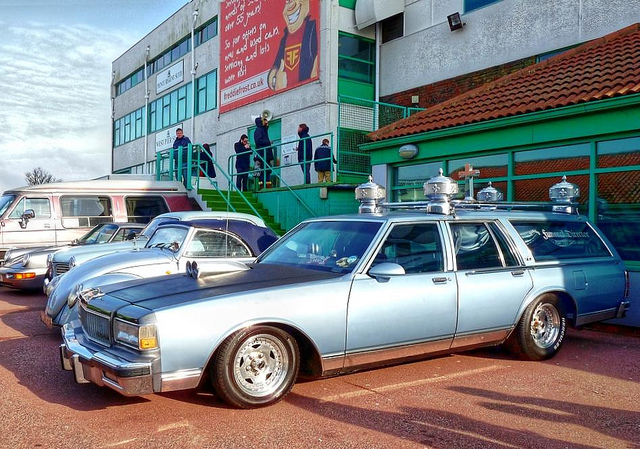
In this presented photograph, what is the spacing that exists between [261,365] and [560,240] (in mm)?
3938

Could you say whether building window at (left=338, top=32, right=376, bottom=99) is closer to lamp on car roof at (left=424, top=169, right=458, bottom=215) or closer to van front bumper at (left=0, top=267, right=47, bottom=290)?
van front bumper at (left=0, top=267, right=47, bottom=290)

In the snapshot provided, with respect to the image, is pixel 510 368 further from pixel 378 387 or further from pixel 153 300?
pixel 153 300

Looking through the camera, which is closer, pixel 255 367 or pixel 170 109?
pixel 255 367

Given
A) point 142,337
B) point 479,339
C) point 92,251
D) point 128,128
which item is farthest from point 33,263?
point 128,128

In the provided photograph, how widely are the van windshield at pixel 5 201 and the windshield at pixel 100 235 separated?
193cm

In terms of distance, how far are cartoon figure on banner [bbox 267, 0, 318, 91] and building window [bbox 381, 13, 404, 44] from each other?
2.04 metres

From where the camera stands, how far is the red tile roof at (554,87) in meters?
9.16

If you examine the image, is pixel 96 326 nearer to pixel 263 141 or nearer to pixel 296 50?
pixel 263 141

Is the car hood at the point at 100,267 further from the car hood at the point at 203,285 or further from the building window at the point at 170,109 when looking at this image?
the building window at the point at 170,109

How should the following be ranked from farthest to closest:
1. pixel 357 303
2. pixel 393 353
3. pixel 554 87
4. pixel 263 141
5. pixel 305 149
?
pixel 263 141 < pixel 305 149 < pixel 554 87 < pixel 393 353 < pixel 357 303

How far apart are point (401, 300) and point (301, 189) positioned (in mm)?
9822

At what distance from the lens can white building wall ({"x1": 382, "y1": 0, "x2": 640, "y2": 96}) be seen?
1305 cm

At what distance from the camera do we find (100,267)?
24.2 ft

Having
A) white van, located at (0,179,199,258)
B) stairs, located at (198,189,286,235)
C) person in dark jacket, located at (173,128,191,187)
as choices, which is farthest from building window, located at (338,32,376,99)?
white van, located at (0,179,199,258)
